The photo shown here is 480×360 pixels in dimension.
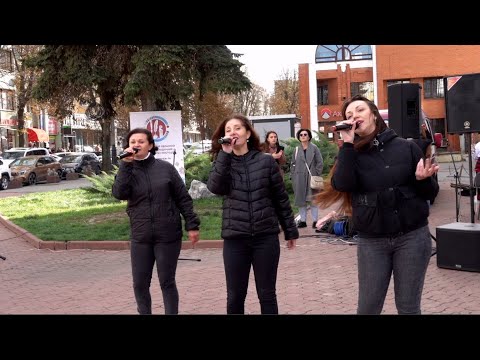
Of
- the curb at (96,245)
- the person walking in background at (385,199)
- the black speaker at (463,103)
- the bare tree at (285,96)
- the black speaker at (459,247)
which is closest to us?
the person walking in background at (385,199)

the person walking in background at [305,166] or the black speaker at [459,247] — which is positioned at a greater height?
the person walking in background at [305,166]

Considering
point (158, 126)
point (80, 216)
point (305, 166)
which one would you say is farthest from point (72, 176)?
point (305, 166)

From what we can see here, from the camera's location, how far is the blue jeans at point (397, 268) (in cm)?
→ 368

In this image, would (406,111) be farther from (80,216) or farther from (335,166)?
(80,216)

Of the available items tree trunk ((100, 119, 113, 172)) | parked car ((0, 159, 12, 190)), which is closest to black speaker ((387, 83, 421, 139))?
parked car ((0, 159, 12, 190))

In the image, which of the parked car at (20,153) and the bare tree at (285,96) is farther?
the bare tree at (285,96)

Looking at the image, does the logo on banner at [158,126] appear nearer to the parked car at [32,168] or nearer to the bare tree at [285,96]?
the parked car at [32,168]

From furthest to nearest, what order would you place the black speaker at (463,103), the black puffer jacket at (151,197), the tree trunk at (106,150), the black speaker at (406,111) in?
the tree trunk at (106,150) < the black speaker at (406,111) < the black speaker at (463,103) < the black puffer jacket at (151,197)

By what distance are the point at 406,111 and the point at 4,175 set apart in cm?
2354

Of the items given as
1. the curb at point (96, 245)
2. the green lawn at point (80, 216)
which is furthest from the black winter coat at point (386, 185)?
the green lawn at point (80, 216)

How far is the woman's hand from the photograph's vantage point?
11.7 ft

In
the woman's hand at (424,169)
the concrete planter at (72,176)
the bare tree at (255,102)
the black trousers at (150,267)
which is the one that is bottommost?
the concrete planter at (72,176)

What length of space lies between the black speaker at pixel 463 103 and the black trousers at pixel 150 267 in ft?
16.4
